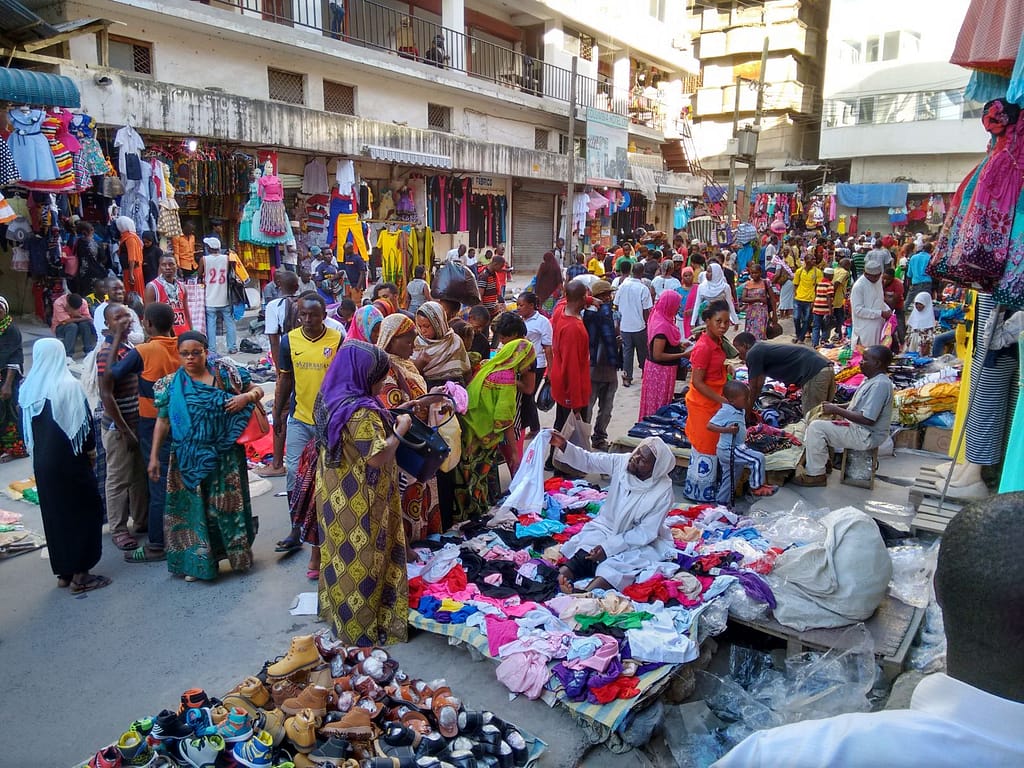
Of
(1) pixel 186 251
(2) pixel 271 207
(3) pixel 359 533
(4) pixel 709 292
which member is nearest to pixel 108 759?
(3) pixel 359 533

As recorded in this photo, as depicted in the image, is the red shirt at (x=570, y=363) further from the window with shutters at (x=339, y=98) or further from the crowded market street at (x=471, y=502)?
the window with shutters at (x=339, y=98)

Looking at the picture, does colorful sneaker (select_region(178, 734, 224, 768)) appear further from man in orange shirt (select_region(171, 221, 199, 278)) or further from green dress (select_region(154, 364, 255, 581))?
man in orange shirt (select_region(171, 221, 199, 278))

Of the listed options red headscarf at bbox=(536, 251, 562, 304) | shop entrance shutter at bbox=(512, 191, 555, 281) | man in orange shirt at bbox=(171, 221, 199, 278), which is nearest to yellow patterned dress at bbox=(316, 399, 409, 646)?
red headscarf at bbox=(536, 251, 562, 304)

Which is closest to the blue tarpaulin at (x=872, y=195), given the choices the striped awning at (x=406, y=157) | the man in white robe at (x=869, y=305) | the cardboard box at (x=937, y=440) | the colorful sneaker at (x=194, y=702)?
the striped awning at (x=406, y=157)

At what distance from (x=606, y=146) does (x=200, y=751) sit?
2278 cm

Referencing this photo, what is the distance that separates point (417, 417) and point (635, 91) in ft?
88.6

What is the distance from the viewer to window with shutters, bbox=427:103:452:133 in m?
19.0

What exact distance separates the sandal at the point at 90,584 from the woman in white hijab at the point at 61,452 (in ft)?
0.11

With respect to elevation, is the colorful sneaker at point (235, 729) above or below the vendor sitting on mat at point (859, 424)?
below

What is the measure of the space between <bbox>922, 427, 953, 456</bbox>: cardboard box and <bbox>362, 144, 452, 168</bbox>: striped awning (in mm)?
11329

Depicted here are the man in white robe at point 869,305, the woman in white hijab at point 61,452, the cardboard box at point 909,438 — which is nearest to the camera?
the woman in white hijab at point 61,452

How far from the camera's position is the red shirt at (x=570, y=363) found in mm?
6750

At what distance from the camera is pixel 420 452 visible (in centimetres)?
428

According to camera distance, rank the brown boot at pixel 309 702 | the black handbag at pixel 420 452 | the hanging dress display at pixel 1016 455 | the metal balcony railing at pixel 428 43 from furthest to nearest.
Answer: the metal balcony railing at pixel 428 43
the black handbag at pixel 420 452
the hanging dress display at pixel 1016 455
the brown boot at pixel 309 702
